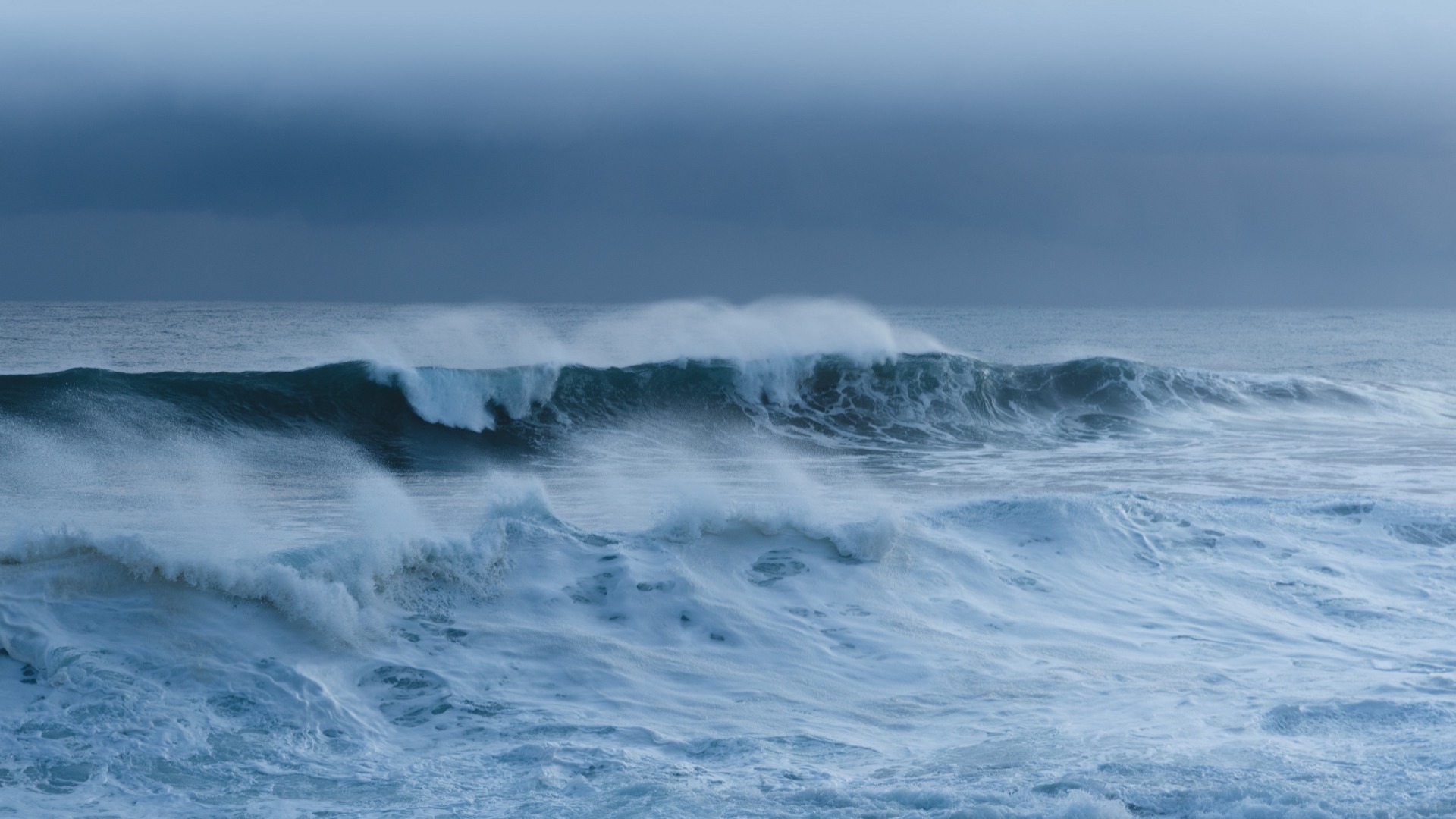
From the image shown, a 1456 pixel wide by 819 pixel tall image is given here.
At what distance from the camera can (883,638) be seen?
6.14m

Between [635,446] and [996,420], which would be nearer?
[635,446]

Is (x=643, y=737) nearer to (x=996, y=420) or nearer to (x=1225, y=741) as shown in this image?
(x=1225, y=741)

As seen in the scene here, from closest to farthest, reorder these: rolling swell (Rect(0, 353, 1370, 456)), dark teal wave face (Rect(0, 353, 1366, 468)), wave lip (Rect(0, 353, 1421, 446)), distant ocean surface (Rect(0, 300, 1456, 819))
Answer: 1. distant ocean surface (Rect(0, 300, 1456, 819))
2. dark teal wave face (Rect(0, 353, 1366, 468))
3. rolling swell (Rect(0, 353, 1370, 456))
4. wave lip (Rect(0, 353, 1421, 446))

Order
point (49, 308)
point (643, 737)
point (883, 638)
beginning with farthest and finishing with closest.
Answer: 1. point (49, 308)
2. point (883, 638)
3. point (643, 737)

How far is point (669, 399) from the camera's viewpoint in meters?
18.0

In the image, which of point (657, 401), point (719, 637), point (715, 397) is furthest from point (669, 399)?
point (719, 637)

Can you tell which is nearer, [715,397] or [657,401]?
[657,401]

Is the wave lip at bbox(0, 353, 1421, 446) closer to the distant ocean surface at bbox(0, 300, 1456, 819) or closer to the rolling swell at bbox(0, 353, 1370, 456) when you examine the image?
the rolling swell at bbox(0, 353, 1370, 456)

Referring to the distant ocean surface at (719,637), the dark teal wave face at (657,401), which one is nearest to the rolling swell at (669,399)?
the dark teal wave face at (657,401)

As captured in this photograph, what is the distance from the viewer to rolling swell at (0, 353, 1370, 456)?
16.0 metres

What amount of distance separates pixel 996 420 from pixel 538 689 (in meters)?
14.0

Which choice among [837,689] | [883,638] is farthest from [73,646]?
[883,638]

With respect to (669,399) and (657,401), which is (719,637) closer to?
(657,401)

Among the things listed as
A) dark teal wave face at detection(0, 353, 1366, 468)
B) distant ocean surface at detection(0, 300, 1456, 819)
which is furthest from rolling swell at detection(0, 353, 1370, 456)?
distant ocean surface at detection(0, 300, 1456, 819)
